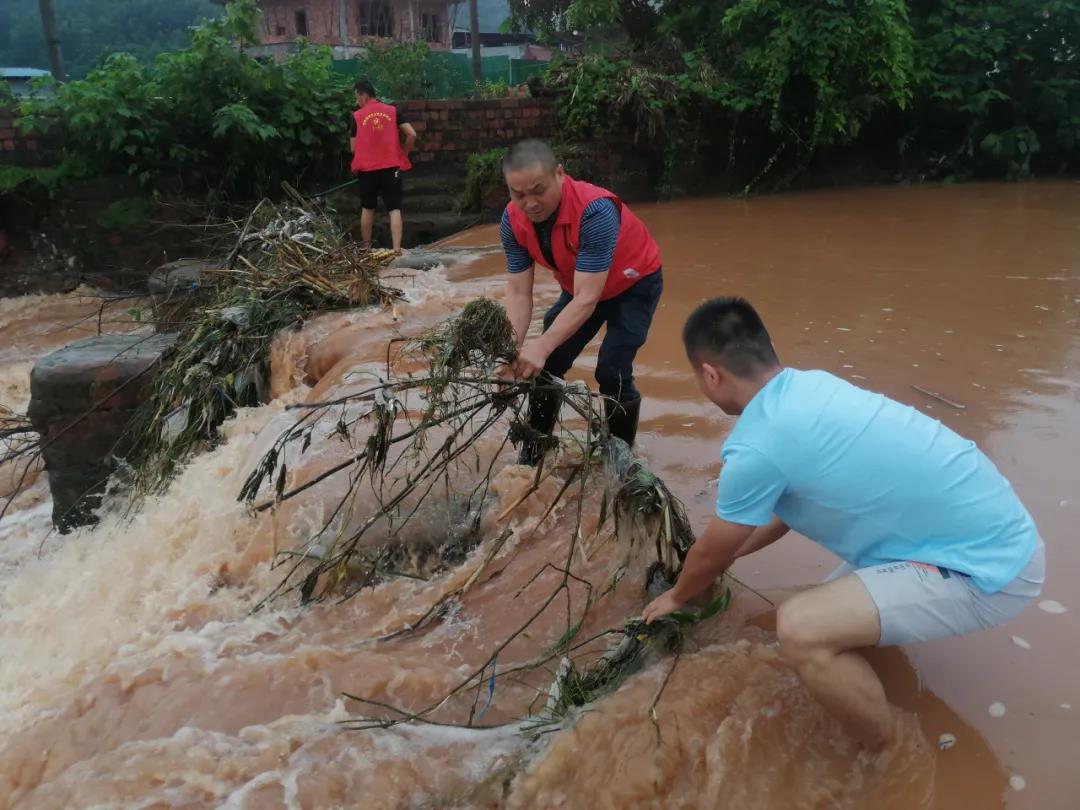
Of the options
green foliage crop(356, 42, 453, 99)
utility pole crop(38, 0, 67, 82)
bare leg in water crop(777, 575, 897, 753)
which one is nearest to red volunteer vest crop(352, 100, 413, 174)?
green foliage crop(356, 42, 453, 99)

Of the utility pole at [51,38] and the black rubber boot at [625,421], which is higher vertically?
the utility pole at [51,38]

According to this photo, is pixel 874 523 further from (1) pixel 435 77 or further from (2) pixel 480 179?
(1) pixel 435 77

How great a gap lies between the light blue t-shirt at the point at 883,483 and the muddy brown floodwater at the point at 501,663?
0.25 ft

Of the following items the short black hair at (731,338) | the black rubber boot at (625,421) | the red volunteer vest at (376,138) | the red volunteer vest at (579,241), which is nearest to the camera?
the short black hair at (731,338)

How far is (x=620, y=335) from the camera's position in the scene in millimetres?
3572

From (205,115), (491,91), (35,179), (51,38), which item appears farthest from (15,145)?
(491,91)

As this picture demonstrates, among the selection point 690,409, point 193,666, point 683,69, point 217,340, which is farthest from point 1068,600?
point 683,69

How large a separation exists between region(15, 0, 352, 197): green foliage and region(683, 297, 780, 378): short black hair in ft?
29.5

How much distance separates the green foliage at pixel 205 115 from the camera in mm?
10047

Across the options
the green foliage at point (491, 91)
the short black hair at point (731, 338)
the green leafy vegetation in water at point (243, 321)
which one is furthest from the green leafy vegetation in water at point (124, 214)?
the short black hair at point (731, 338)

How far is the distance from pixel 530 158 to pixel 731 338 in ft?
3.95

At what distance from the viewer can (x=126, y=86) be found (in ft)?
33.2

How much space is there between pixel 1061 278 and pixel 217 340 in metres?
6.03

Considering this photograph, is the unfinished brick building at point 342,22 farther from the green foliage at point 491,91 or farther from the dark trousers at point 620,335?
the dark trousers at point 620,335
